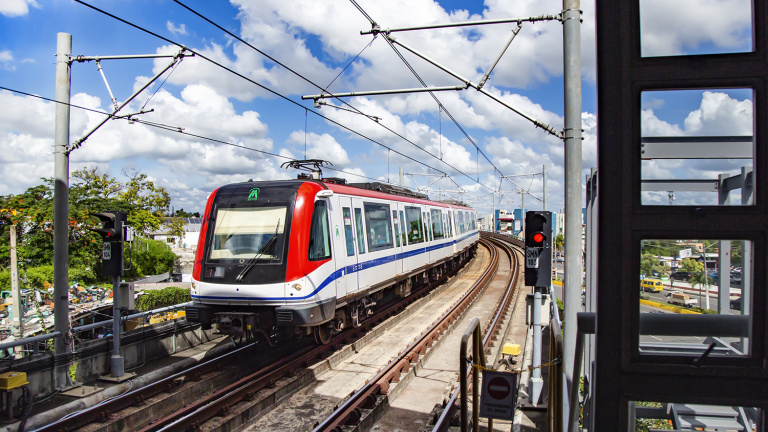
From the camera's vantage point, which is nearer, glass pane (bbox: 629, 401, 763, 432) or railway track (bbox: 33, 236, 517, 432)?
glass pane (bbox: 629, 401, 763, 432)

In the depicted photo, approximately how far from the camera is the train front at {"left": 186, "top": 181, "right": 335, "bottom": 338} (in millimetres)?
8018

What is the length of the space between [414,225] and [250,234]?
6.85 metres

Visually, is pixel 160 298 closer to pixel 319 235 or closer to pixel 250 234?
pixel 250 234

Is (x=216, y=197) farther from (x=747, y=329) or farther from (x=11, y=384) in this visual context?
(x=747, y=329)

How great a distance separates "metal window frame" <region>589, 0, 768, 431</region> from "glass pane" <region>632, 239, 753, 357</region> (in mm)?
65

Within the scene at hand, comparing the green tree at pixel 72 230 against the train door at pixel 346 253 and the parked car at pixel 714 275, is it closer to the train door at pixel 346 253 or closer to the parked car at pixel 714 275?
the train door at pixel 346 253

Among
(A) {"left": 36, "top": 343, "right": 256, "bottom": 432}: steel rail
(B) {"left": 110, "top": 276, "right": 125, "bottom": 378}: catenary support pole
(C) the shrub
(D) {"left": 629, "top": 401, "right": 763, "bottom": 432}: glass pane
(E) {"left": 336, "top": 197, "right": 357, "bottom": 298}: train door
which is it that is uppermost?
(E) {"left": 336, "top": 197, "right": 357, "bottom": 298}: train door

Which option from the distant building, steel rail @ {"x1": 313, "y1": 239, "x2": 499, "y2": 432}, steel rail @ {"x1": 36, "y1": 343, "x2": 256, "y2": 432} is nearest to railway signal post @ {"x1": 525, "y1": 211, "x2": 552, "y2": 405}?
steel rail @ {"x1": 313, "y1": 239, "x2": 499, "y2": 432}

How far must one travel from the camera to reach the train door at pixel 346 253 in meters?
9.22

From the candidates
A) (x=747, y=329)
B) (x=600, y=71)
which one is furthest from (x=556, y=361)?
(x=600, y=71)

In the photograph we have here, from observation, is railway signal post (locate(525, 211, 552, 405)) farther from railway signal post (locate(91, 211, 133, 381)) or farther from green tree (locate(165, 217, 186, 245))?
green tree (locate(165, 217, 186, 245))

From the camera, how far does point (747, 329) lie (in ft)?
7.39

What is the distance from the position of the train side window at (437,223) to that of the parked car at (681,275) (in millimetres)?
13646

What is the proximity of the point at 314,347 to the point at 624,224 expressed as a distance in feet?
27.5
